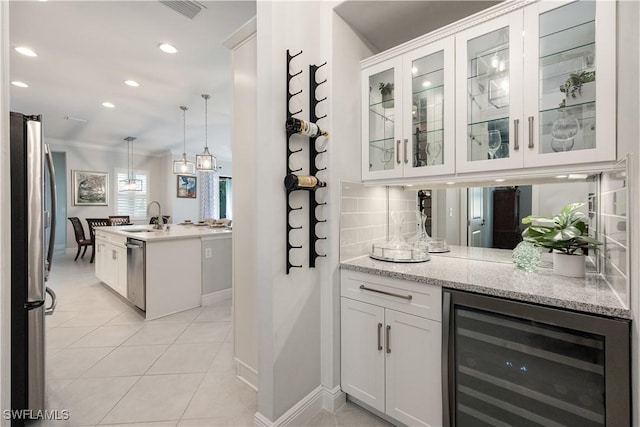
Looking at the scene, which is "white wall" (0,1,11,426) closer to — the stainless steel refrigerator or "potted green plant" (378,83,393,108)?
the stainless steel refrigerator

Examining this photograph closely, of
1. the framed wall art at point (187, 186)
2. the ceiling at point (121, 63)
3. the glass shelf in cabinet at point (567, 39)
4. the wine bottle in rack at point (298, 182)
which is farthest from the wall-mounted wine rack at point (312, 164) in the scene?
the framed wall art at point (187, 186)

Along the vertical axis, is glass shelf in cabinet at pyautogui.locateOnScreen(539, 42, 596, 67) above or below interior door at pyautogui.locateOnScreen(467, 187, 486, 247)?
above

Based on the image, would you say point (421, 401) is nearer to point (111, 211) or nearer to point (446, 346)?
point (446, 346)

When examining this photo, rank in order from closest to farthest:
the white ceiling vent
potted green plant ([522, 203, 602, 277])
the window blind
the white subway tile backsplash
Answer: potted green plant ([522, 203, 602, 277])
the white subway tile backsplash
the white ceiling vent
the window blind

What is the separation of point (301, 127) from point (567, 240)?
4.47 ft

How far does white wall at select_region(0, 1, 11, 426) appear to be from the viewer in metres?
1.04

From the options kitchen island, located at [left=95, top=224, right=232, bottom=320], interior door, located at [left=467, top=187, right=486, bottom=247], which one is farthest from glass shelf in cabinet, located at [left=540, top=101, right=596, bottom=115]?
kitchen island, located at [left=95, top=224, right=232, bottom=320]

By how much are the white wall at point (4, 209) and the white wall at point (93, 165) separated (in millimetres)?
7437

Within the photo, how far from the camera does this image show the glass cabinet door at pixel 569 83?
117cm

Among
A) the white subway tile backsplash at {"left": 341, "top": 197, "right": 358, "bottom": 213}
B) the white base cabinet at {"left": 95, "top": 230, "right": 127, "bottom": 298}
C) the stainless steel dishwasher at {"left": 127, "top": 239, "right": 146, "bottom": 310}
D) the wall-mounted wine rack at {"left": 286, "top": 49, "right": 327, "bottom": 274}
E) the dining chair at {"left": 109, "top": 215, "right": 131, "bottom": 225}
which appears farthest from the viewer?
the dining chair at {"left": 109, "top": 215, "right": 131, "bottom": 225}

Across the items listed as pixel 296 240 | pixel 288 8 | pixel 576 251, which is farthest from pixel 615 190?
pixel 288 8

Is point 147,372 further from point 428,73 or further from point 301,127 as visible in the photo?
point 428,73

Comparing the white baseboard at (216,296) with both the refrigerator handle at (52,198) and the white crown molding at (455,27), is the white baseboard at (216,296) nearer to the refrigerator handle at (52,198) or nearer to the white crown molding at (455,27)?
the refrigerator handle at (52,198)

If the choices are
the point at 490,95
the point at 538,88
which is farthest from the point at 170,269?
the point at 538,88
